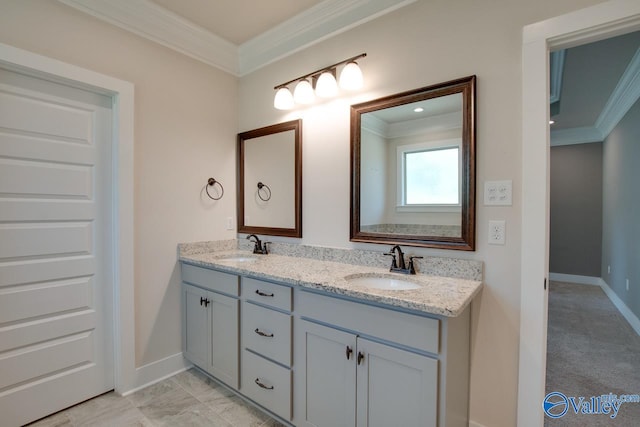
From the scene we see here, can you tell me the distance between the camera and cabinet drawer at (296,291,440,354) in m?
1.21

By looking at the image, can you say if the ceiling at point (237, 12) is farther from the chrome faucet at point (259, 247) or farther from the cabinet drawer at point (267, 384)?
the cabinet drawer at point (267, 384)

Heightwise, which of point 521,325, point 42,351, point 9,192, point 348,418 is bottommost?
point 348,418

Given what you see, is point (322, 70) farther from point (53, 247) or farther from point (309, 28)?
point (53, 247)

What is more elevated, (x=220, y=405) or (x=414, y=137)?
(x=414, y=137)

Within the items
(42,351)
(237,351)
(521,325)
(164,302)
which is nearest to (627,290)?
(521,325)

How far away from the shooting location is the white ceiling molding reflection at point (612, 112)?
302 centimetres

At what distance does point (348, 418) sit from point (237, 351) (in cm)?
82

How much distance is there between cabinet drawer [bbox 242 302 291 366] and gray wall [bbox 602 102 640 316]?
3735 mm

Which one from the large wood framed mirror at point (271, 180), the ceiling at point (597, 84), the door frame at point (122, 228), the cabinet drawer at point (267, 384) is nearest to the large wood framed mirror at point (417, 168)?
the large wood framed mirror at point (271, 180)

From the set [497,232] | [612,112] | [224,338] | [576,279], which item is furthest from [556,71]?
[576,279]

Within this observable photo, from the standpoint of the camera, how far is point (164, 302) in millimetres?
2264

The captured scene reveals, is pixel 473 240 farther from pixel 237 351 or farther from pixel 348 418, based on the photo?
pixel 237 351

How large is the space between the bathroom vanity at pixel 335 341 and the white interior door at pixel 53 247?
0.64 m

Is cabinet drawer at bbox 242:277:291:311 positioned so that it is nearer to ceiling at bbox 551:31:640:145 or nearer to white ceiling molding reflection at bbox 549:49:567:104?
white ceiling molding reflection at bbox 549:49:567:104
